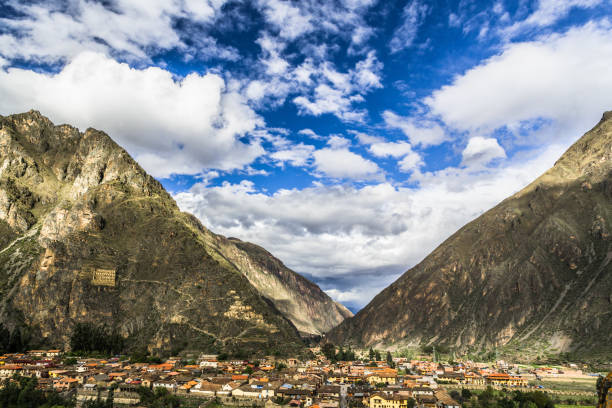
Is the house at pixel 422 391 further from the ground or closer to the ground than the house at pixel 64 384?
closer to the ground

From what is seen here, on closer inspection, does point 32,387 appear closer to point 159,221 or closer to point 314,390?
point 314,390

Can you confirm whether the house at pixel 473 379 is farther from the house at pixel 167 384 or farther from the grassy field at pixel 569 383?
the house at pixel 167 384

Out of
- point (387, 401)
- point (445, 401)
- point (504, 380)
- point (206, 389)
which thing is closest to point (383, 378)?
point (445, 401)

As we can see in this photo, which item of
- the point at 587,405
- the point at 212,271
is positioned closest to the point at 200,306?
the point at 212,271

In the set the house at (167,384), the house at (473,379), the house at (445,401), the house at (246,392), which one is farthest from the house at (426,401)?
the house at (167,384)

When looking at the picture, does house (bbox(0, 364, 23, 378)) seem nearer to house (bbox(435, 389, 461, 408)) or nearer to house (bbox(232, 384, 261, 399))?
house (bbox(232, 384, 261, 399))

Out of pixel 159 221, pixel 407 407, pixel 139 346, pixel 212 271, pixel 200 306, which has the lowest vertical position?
pixel 407 407

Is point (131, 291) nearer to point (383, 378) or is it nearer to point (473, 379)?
point (383, 378)

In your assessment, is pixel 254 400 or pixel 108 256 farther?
pixel 108 256
